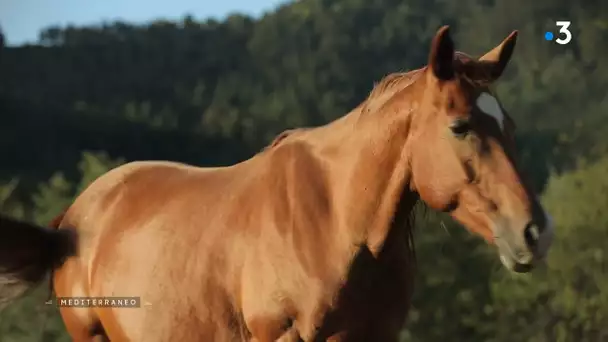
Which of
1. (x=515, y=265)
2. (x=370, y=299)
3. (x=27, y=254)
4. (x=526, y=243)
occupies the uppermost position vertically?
(x=526, y=243)

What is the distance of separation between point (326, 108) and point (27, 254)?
134ft

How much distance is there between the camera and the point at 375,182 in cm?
359

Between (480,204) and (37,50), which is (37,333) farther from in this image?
(37,50)

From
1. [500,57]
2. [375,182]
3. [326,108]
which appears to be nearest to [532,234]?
[375,182]

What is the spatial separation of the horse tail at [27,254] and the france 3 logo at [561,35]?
3615cm

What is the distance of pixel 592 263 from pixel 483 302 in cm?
280

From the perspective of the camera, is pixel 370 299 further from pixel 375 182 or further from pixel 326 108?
pixel 326 108

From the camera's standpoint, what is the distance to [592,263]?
76.9 ft

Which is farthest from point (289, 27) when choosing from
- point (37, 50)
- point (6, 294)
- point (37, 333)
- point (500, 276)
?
point (6, 294)

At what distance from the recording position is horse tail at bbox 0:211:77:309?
15.2 ft

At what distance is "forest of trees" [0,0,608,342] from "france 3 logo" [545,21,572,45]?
0.60 meters

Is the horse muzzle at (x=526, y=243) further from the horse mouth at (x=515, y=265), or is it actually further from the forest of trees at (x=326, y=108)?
the forest of trees at (x=326, y=108)

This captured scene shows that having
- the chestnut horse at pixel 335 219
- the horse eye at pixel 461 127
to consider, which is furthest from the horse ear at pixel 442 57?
the horse eye at pixel 461 127

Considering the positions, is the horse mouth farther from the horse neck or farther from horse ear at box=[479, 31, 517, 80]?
horse ear at box=[479, 31, 517, 80]
